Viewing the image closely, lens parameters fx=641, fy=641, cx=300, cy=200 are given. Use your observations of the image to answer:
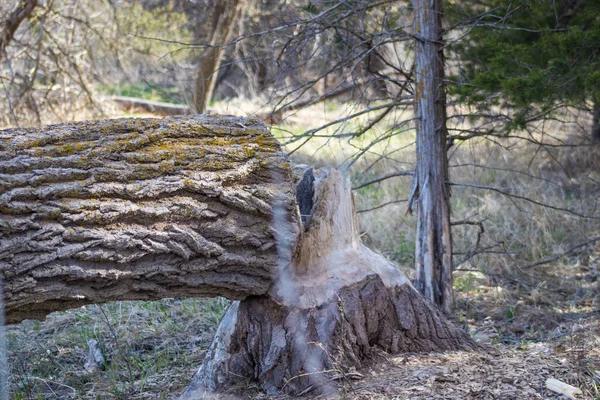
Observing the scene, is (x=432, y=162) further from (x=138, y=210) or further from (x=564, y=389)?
(x=138, y=210)

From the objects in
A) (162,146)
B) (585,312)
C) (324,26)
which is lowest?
(585,312)

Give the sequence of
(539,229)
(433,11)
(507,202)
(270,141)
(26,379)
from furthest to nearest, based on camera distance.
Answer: (507,202)
(539,229)
(433,11)
(26,379)
(270,141)

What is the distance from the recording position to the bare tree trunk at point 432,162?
4645mm

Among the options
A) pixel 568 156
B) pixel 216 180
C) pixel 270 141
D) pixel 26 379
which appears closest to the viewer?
pixel 216 180

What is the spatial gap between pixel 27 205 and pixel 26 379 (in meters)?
1.69

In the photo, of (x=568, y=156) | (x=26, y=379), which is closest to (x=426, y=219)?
(x=26, y=379)

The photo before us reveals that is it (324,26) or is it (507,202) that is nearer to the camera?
(324,26)

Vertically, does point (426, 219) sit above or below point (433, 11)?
below

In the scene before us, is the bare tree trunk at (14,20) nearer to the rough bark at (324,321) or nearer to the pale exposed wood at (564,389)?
the rough bark at (324,321)

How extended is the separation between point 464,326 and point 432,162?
48.3 inches

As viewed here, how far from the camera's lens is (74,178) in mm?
2895

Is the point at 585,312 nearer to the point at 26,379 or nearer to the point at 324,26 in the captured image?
the point at 324,26

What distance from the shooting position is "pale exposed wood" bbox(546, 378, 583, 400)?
304cm

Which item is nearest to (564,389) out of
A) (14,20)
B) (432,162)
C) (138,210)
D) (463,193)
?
(432,162)
